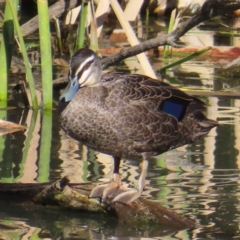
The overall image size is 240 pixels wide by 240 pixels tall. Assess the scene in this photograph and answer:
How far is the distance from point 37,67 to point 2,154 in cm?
293

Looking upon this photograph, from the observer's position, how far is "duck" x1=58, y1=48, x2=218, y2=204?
466cm

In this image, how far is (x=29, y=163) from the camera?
559 cm

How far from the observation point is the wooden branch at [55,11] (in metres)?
7.80

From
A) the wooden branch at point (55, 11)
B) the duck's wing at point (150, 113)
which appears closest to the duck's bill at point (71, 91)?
the duck's wing at point (150, 113)

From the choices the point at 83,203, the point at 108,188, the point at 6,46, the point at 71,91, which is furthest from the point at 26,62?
the point at 83,203

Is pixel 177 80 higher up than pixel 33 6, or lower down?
lower down

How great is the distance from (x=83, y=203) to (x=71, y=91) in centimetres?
71

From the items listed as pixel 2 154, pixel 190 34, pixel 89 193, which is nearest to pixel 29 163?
pixel 2 154

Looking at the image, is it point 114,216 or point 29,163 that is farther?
point 29,163

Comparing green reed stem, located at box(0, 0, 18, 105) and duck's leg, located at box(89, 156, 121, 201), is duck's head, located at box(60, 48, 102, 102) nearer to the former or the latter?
duck's leg, located at box(89, 156, 121, 201)

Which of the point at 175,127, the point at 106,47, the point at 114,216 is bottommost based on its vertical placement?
the point at 114,216

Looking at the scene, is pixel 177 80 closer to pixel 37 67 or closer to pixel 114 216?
pixel 37 67

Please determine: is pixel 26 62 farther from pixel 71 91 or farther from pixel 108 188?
pixel 108 188

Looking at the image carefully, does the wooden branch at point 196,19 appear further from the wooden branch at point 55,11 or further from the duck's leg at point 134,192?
the wooden branch at point 55,11
